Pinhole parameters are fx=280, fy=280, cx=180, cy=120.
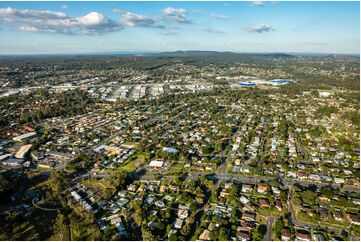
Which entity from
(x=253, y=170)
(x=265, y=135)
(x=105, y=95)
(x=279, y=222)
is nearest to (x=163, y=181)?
(x=253, y=170)

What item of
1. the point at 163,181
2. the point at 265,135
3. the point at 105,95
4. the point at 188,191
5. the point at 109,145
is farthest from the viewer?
the point at 105,95

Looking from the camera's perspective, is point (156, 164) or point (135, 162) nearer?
point (156, 164)

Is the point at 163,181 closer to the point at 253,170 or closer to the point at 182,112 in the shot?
the point at 253,170

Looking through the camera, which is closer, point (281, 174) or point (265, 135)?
point (281, 174)

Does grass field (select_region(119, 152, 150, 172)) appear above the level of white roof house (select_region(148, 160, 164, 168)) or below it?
below

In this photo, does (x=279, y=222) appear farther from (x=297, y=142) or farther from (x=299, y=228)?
(x=297, y=142)

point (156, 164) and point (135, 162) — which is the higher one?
point (156, 164)

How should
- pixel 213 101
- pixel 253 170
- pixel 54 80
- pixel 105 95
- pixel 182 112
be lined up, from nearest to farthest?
pixel 253 170 → pixel 182 112 → pixel 213 101 → pixel 105 95 → pixel 54 80

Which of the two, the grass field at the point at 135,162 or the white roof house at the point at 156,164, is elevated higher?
the white roof house at the point at 156,164

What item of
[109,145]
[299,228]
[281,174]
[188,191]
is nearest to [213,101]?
[109,145]
